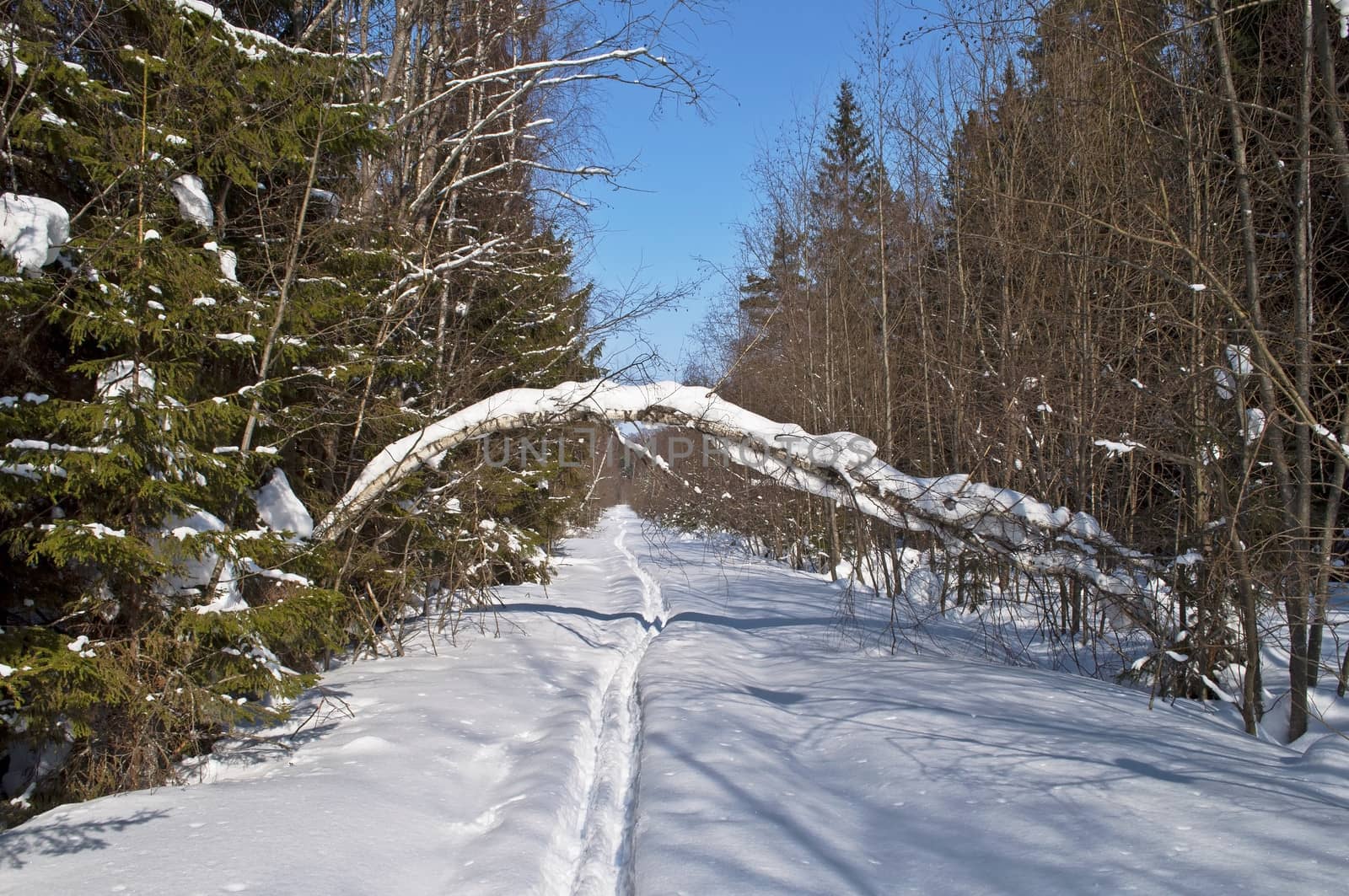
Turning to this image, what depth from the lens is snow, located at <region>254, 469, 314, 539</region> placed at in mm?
6270

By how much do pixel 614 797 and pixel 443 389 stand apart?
5.50 meters

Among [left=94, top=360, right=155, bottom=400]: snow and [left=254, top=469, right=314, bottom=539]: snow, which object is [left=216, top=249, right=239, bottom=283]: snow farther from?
[left=254, top=469, right=314, bottom=539]: snow

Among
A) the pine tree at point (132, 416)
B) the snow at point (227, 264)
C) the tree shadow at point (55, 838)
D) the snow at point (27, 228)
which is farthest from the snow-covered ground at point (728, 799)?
the snow at point (227, 264)

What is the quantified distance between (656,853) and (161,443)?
379 cm

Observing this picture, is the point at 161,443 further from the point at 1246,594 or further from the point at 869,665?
the point at 1246,594

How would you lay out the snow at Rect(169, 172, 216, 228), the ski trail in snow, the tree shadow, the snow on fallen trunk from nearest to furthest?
the tree shadow
the ski trail in snow
the snow at Rect(169, 172, 216, 228)
the snow on fallen trunk

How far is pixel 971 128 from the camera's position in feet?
46.4

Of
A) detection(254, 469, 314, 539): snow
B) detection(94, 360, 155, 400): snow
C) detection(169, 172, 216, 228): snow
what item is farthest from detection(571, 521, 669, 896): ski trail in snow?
detection(169, 172, 216, 228): snow

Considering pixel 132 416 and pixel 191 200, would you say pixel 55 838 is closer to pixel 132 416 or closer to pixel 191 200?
pixel 132 416

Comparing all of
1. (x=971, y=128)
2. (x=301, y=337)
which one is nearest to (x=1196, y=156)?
(x=971, y=128)

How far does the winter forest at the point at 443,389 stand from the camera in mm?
4797

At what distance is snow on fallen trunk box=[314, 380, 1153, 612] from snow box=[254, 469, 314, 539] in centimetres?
91

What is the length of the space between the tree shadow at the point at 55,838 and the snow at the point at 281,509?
2.40 m

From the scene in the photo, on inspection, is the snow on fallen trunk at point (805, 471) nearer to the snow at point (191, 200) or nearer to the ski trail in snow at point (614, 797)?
the snow at point (191, 200)
